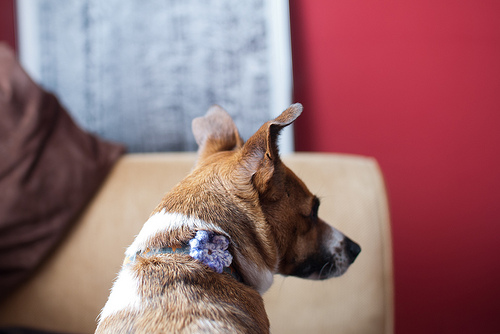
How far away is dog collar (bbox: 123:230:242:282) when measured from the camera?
67cm

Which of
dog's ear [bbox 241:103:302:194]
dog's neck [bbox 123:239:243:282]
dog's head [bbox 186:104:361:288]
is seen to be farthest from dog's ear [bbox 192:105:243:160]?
dog's neck [bbox 123:239:243:282]

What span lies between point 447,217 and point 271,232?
0.99 metres

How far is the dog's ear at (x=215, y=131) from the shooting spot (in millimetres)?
960

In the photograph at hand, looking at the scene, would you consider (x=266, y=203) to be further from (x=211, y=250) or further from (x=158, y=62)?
(x=158, y=62)

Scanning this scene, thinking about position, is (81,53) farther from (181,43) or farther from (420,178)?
(420,178)

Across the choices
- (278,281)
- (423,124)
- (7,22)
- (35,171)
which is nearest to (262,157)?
(278,281)

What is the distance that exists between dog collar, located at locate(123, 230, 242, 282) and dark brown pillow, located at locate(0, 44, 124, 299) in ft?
3.35

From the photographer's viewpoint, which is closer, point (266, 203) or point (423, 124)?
point (266, 203)

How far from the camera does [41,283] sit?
5.40ft

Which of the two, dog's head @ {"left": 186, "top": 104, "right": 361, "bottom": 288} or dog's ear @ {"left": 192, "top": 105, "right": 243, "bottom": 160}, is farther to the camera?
dog's ear @ {"left": 192, "top": 105, "right": 243, "bottom": 160}

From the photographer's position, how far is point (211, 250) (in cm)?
68

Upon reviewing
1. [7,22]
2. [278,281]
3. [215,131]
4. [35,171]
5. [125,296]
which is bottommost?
[278,281]

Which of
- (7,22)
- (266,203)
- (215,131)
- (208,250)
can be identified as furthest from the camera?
(7,22)

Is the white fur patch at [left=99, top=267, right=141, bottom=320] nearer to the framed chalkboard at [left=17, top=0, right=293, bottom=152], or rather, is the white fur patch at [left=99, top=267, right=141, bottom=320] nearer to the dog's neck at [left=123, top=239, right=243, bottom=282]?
the dog's neck at [left=123, top=239, right=243, bottom=282]
